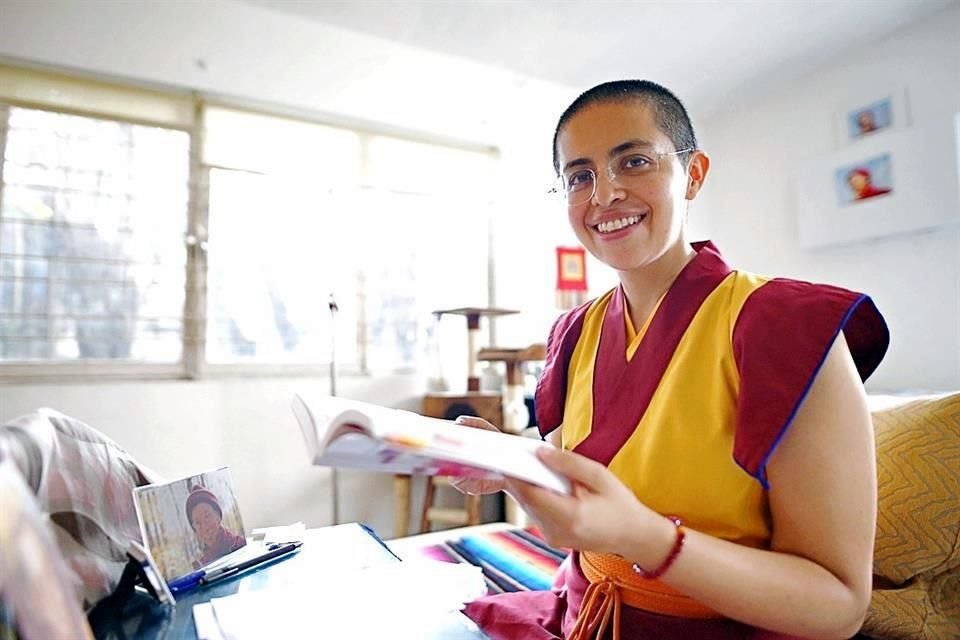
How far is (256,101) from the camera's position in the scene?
2773 mm

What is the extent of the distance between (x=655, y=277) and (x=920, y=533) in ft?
2.17

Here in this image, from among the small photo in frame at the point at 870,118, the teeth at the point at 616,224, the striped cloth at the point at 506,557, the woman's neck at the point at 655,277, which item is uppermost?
the small photo in frame at the point at 870,118

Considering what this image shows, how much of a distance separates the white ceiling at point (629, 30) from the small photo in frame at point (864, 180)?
1.66ft

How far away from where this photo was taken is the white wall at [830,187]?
2154mm

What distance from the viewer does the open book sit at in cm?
43

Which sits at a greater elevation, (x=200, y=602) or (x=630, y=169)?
(x=630, y=169)

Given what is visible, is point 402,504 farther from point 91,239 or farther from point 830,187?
point 830,187

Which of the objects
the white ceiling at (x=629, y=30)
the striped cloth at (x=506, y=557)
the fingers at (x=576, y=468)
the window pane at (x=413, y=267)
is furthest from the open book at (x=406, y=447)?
the window pane at (x=413, y=267)

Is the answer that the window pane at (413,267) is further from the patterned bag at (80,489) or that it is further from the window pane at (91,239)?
the patterned bag at (80,489)

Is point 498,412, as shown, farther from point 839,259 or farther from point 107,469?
point 107,469

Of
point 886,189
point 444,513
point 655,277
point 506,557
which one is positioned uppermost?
point 886,189

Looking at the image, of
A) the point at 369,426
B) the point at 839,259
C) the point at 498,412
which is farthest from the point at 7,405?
the point at 839,259

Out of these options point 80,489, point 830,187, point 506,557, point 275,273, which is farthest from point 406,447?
point 830,187

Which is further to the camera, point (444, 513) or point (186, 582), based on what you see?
point (444, 513)
